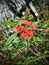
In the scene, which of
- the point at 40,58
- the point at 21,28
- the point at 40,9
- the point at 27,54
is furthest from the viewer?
the point at 40,9

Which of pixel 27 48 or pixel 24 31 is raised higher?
pixel 24 31

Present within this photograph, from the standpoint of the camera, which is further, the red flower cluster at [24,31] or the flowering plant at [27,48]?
the flowering plant at [27,48]

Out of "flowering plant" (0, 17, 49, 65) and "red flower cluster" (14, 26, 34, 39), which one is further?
"flowering plant" (0, 17, 49, 65)

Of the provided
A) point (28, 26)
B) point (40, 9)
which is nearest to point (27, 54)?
point (28, 26)

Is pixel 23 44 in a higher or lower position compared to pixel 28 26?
A: lower

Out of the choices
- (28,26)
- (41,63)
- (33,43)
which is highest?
(28,26)

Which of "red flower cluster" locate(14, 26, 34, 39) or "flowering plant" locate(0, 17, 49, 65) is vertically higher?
"red flower cluster" locate(14, 26, 34, 39)

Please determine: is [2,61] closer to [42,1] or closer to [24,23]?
[24,23]

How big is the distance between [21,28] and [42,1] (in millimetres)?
2127

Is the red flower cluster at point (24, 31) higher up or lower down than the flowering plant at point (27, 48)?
higher up

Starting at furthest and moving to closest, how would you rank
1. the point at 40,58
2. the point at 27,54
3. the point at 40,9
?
the point at 40,9
the point at 27,54
the point at 40,58

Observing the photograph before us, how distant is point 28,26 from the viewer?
2.33 m

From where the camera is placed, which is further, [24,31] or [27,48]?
[27,48]

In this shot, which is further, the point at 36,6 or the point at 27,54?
the point at 36,6
